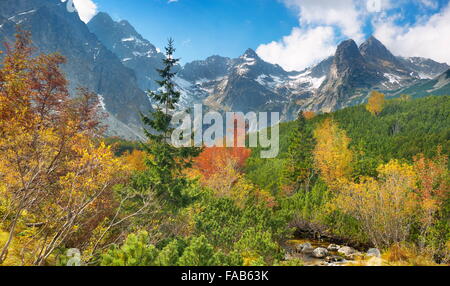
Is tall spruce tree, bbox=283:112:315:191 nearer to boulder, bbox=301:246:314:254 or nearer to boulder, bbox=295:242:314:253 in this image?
boulder, bbox=295:242:314:253

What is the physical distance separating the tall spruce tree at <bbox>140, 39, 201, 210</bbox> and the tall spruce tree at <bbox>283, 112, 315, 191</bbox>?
911 inches

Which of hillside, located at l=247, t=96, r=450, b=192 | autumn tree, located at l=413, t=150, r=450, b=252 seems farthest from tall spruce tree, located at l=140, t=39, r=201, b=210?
hillside, located at l=247, t=96, r=450, b=192

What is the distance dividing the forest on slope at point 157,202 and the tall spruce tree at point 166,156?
0.06 metres

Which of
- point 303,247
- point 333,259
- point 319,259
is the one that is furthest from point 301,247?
point 333,259

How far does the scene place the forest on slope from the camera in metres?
7.59

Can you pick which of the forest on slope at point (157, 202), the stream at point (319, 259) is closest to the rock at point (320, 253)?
the stream at point (319, 259)

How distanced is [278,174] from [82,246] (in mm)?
30596

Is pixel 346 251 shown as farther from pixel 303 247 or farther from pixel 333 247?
pixel 303 247

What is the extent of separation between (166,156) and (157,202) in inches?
101

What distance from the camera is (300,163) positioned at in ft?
113

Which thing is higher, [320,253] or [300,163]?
[300,163]

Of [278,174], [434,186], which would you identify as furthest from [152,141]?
[278,174]

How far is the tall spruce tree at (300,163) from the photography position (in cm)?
3425

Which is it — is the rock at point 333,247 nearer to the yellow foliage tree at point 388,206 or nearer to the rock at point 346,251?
the rock at point 346,251
